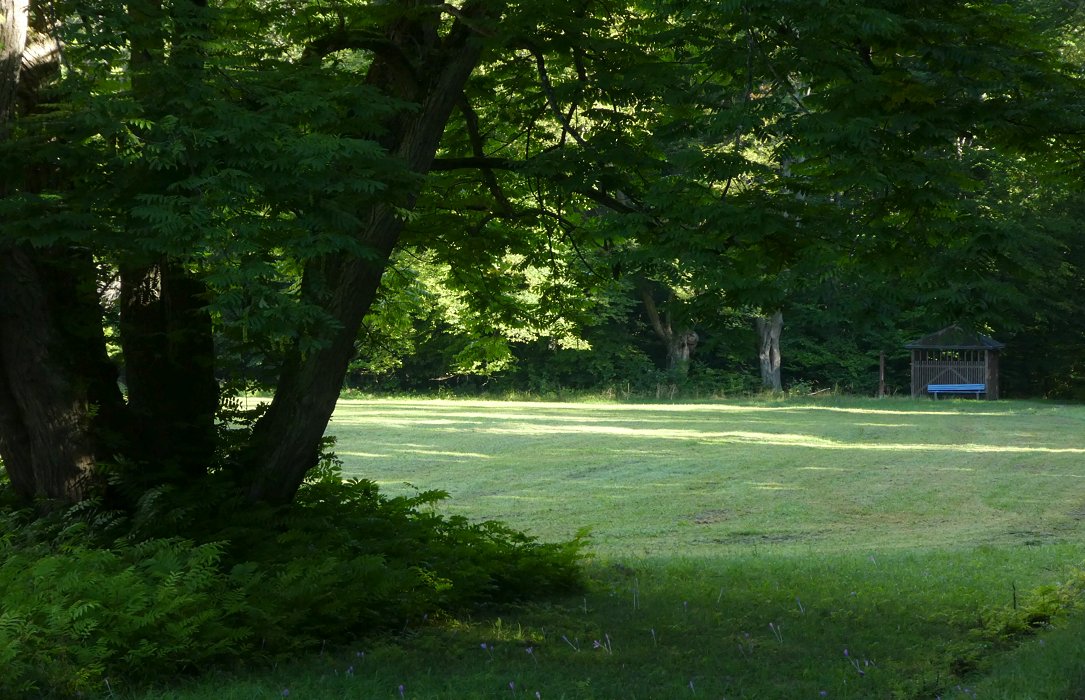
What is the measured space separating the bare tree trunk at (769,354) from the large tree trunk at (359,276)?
40971mm

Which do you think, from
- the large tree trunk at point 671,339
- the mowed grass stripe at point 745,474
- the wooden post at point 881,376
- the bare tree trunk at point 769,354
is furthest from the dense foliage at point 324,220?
the large tree trunk at point 671,339

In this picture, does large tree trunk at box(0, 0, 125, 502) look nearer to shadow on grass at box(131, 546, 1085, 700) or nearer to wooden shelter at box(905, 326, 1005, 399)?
shadow on grass at box(131, 546, 1085, 700)

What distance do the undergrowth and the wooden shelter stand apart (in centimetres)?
3852

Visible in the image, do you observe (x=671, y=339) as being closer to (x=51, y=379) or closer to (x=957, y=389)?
(x=957, y=389)

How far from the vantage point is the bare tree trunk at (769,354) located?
4888cm

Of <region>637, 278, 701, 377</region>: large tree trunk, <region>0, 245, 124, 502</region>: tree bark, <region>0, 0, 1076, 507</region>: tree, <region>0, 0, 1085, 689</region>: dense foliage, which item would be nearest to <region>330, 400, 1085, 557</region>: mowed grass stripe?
<region>0, 0, 1085, 689</region>: dense foliage

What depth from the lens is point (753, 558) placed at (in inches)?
483

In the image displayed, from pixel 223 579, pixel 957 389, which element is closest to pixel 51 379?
pixel 223 579

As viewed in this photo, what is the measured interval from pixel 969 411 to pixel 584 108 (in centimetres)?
3170

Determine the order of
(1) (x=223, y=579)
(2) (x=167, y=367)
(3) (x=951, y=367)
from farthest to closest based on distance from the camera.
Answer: (3) (x=951, y=367) < (2) (x=167, y=367) < (1) (x=223, y=579)

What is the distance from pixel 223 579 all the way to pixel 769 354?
44.1m

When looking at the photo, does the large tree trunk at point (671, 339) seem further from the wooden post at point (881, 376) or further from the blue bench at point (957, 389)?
the blue bench at point (957, 389)

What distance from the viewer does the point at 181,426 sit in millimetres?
8922

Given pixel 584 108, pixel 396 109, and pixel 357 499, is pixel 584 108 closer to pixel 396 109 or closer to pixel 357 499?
pixel 396 109
